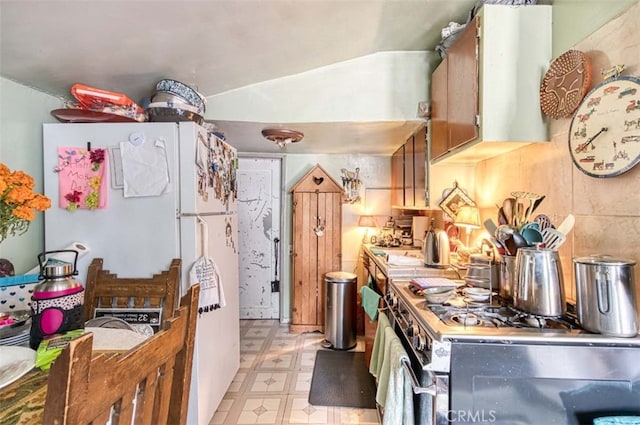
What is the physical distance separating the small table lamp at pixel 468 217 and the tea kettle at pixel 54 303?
205cm

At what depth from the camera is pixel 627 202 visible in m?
1.02

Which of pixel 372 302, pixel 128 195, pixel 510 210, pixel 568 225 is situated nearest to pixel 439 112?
pixel 510 210

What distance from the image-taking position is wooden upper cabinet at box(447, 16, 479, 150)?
55.2 inches

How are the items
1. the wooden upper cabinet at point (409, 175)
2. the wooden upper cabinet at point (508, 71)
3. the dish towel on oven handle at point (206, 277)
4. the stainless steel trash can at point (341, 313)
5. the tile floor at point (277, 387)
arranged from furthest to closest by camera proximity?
the stainless steel trash can at point (341, 313) < the wooden upper cabinet at point (409, 175) < the tile floor at point (277, 387) < the dish towel on oven handle at point (206, 277) < the wooden upper cabinet at point (508, 71)

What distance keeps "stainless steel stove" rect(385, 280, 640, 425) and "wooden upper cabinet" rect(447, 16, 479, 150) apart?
0.89 metres

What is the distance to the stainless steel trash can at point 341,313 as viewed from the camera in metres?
2.85

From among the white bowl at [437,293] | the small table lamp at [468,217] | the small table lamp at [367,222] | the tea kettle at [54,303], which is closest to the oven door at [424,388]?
the white bowl at [437,293]

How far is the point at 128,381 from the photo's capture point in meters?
0.58

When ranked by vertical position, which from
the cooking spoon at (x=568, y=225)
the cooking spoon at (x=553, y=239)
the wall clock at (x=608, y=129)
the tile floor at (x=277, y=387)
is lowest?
the tile floor at (x=277, y=387)

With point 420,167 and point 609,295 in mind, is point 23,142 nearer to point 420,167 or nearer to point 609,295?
point 420,167

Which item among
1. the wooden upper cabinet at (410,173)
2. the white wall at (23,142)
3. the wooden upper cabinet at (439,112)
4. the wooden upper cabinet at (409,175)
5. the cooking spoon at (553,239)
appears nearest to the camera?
the cooking spoon at (553,239)

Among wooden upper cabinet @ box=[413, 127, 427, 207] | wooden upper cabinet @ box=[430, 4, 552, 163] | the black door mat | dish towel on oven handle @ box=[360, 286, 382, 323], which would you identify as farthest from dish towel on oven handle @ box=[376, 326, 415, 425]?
wooden upper cabinet @ box=[413, 127, 427, 207]

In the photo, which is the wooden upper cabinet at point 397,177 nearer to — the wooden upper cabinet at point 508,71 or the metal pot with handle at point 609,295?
the wooden upper cabinet at point 508,71

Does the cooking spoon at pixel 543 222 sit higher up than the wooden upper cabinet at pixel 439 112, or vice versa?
the wooden upper cabinet at pixel 439 112
